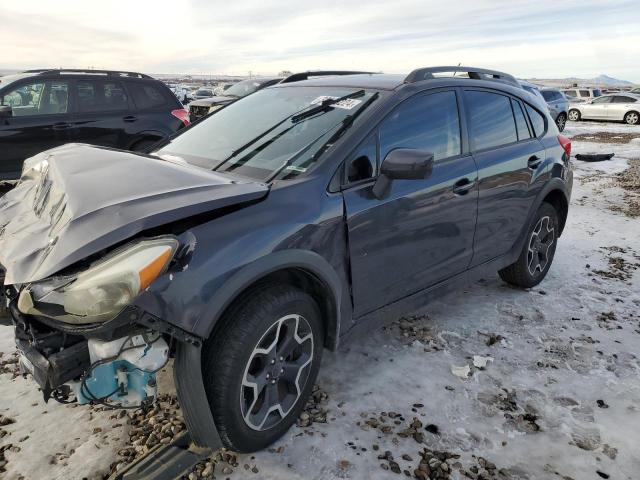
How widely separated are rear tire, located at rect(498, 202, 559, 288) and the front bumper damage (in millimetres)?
2959

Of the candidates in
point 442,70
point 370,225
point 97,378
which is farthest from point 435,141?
point 97,378

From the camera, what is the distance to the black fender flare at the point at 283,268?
195 cm

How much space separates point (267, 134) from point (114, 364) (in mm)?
1538

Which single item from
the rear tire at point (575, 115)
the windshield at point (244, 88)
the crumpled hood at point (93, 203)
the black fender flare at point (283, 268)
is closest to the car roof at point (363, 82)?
the crumpled hood at point (93, 203)

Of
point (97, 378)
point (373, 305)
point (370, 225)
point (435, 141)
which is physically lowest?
point (373, 305)

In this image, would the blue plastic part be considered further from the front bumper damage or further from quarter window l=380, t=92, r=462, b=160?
quarter window l=380, t=92, r=462, b=160

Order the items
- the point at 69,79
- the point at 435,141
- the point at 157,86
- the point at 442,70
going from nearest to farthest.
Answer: the point at 435,141 → the point at 442,70 → the point at 69,79 → the point at 157,86

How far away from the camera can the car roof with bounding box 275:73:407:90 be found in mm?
3007

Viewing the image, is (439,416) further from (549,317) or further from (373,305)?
(549,317)

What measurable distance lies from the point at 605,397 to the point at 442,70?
226 centimetres

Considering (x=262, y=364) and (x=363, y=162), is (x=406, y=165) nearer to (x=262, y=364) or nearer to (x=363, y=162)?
(x=363, y=162)

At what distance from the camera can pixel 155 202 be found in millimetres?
2010

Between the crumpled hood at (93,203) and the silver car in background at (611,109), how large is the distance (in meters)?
25.7

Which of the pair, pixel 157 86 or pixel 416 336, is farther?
pixel 157 86
